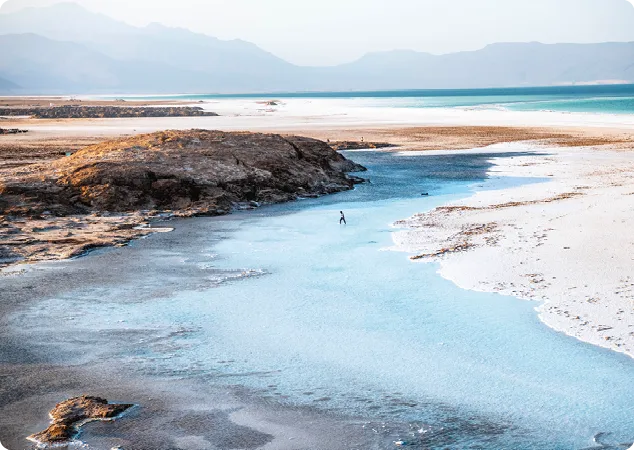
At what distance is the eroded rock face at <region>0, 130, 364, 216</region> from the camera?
69.1ft

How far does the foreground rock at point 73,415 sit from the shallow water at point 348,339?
1.10m

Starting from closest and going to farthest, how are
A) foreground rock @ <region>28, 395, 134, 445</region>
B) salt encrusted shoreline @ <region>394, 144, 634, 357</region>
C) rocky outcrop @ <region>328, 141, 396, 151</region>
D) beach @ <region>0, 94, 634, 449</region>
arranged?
foreground rock @ <region>28, 395, 134, 445</region> → beach @ <region>0, 94, 634, 449</region> → salt encrusted shoreline @ <region>394, 144, 634, 357</region> → rocky outcrop @ <region>328, 141, 396, 151</region>

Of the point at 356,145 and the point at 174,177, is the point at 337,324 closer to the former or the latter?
the point at 174,177

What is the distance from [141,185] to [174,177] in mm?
1125

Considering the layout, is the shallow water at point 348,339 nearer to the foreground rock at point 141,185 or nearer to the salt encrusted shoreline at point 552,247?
the salt encrusted shoreline at point 552,247

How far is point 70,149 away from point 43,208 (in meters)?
19.5

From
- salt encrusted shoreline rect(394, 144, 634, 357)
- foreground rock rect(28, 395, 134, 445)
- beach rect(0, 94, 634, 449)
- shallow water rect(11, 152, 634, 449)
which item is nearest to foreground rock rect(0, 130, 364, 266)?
beach rect(0, 94, 634, 449)

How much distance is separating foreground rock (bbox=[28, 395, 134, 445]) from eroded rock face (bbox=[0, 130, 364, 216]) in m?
12.6

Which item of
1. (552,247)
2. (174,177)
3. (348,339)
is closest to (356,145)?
(174,177)

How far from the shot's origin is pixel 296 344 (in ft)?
33.4

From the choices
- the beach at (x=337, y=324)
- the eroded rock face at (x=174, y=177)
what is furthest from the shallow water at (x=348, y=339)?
the eroded rock face at (x=174, y=177)

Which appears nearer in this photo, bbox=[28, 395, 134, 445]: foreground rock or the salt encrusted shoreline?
bbox=[28, 395, 134, 445]: foreground rock

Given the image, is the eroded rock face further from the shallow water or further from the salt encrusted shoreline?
the salt encrusted shoreline

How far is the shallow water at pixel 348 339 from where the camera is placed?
7996mm
